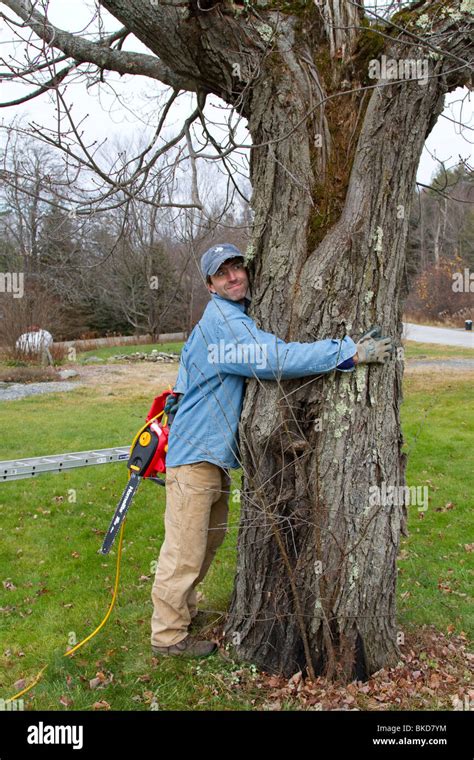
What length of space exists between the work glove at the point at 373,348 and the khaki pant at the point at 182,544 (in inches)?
40.0

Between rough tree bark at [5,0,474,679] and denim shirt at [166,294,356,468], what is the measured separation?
13 centimetres

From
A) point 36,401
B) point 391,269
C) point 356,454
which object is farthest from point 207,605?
point 36,401

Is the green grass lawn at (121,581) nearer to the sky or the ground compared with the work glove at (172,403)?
nearer to the ground

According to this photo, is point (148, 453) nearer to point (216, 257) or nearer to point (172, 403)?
point (172, 403)

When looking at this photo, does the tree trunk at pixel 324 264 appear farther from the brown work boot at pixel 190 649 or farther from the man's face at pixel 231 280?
the brown work boot at pixel 190 649

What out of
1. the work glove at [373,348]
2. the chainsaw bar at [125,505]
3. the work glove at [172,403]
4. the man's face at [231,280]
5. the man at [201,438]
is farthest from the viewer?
the chainsaw bar at [125,505]

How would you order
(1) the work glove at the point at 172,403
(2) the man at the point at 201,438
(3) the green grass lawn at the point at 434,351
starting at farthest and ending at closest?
1. (3) the green grass lawn at the point at 434,351
2. (1) the work glove at the point at 172,403
3. (2) the man at the point at 201,438

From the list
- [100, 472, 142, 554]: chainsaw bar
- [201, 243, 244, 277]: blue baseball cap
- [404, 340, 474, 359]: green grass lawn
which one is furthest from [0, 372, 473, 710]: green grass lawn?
[404, 340, 474, 359]: green grass lawn

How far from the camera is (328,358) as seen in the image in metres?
3.16

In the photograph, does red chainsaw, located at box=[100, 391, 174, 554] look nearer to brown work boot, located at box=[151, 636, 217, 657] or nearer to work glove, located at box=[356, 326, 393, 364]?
brown work boot, located at box=[151, 636, 217, 657]

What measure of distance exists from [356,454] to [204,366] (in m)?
0.95

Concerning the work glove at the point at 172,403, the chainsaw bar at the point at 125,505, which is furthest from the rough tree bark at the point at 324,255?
the chainsaw bar at the point at 125,505

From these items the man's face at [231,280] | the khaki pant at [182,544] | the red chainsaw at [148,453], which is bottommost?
the khaki pant at [182,544]

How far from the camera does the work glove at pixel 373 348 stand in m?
3.22
